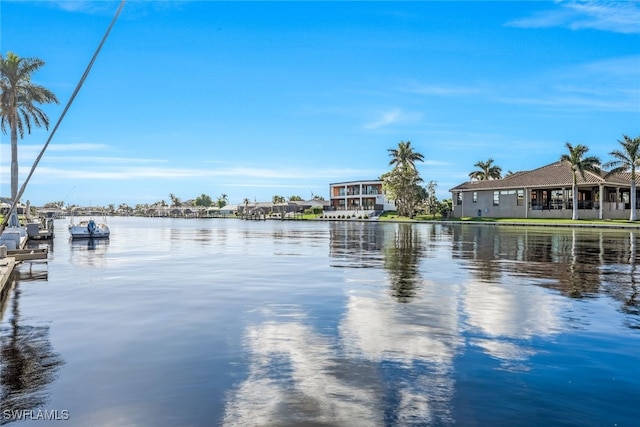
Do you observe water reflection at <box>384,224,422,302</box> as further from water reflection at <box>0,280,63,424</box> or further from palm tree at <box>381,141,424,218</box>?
palm tree at <box>381,141,424,218</box>

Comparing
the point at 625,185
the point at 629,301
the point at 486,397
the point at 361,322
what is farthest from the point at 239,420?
the point at 625,185

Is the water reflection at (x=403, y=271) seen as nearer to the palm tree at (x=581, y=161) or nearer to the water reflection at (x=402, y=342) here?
the water reflection at (x=402, y=342)

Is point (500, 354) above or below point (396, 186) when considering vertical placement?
below

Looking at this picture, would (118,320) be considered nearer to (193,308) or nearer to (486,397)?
(193,308)

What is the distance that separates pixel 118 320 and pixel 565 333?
917cm

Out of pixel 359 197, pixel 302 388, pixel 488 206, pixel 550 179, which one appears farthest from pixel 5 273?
pixel 359 197

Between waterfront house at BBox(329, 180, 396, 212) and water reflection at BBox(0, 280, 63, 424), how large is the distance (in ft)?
391

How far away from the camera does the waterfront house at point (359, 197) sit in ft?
437

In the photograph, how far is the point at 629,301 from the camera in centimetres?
1349

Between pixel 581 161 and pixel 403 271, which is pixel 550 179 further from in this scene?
pixel 403 271

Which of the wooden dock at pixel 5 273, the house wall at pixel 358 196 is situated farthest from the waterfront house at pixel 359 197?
the wooden dock at pixel 5 273

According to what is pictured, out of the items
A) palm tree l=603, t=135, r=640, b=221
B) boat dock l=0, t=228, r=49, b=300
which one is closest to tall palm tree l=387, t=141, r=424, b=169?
palm tree l=603, t=135, r=640, b=221

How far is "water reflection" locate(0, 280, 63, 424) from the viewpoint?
666 cm

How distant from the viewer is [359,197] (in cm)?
14062
